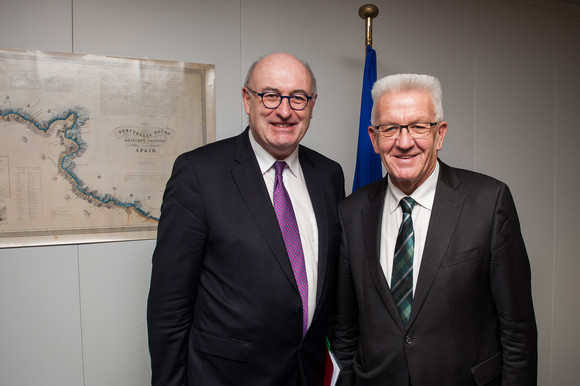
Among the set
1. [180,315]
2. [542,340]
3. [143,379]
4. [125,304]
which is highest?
[180,315]

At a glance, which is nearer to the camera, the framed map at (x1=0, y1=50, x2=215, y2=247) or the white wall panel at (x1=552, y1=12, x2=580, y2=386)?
the framed map at (x1=0, y1=50, x2=215, y2=247)

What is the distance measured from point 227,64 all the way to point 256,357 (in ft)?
4.90

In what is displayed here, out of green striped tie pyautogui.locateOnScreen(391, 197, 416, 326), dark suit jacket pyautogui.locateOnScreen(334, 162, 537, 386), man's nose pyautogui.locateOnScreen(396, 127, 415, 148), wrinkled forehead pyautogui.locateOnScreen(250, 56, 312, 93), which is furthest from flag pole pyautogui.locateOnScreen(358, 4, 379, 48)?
green striped tie pyautogui.locateOnScreen(391, 197, 416, 326)

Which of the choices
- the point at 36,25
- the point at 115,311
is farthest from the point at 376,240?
the point at 36,25

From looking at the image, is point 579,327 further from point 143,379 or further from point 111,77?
point 111,77

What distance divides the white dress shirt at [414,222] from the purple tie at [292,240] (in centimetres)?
29

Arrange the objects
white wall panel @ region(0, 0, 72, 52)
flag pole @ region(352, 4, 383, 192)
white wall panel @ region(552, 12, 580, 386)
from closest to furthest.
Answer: white wall panel @ region(0, 0, 72, 52) < flag pole @ region(352, 4, 383, 192) < white wall panel @ region(552, 12, 580, 386)

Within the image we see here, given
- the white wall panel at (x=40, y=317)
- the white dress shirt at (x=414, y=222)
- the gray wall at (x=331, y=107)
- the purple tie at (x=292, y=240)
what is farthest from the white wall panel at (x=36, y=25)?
the white dress shirt at (x=414, y=222)

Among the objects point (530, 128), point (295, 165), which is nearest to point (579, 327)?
point (530, 128)

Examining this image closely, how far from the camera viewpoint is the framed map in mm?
1716

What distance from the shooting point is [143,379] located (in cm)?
197

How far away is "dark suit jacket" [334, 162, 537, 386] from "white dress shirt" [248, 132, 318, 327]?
0.72 ft

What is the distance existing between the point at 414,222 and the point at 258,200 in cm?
55

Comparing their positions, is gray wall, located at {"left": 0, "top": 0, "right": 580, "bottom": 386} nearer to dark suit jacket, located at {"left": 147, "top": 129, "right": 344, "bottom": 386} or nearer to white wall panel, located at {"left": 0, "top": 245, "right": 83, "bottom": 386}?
white wall panel, located at {"left": 0, "top": 245, "right": 83, "bottom": 386}
